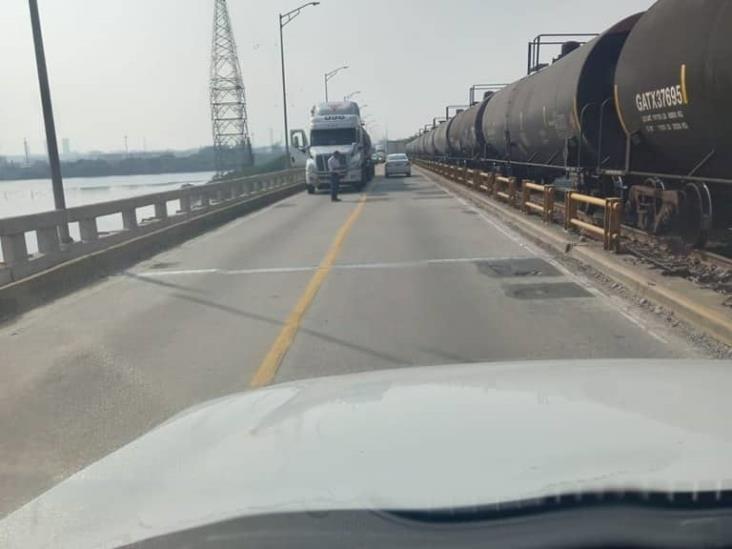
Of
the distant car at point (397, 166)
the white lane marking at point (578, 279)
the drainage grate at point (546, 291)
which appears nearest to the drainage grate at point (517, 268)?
the white lane marking at point (578, 279)

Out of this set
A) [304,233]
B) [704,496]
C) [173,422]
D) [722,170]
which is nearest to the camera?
[704,496]

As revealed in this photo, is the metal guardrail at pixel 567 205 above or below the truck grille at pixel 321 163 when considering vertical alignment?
below

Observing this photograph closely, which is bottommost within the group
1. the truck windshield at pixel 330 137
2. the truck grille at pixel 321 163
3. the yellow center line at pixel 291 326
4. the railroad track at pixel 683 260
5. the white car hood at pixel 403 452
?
the yellow center line at pixel 291 326

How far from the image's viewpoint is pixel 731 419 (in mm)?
2250

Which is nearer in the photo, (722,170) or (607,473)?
(607,473)

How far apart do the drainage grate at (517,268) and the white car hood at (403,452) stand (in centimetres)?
Result: 745

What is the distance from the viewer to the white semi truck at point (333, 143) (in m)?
34.3

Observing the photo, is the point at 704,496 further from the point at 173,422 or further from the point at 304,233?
the point at 304,233

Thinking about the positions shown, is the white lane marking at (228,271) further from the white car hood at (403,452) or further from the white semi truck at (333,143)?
the white semi truck at (333,143)

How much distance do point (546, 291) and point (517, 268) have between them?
1.87 meters

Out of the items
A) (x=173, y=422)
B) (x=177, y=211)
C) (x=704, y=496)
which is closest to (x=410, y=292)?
(x=173, y=422)

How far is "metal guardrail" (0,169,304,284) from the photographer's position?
31.2 ft

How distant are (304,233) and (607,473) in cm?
1549

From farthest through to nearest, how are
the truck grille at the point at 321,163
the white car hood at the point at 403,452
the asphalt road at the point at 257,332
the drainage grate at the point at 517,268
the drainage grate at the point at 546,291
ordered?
the truck grille at the point at 321,163
the drainage grate at the point at 517,268
the drainage grate at the point at 546,291
the asphalt road at the point at 257,332
the white car hood at the point at 403,452
